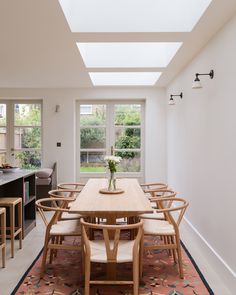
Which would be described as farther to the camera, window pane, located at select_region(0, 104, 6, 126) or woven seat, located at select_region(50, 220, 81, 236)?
window pane, located at select_region(0, 104, 6, 126)

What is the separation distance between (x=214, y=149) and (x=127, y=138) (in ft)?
12.9

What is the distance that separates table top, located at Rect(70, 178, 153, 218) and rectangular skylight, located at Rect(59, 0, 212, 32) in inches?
69.5

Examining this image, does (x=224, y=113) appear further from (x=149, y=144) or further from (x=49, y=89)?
(x=49, y=89)

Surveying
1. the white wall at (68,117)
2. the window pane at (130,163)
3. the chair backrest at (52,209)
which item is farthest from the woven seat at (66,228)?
the window pane at (130,163)

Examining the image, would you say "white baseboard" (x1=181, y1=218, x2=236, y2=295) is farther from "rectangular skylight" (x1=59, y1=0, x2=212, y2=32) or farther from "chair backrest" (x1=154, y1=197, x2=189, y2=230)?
"rectangular skylight" (x1=59, y1=0, x2=212, y2=32)

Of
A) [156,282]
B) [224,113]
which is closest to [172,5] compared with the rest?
[224,113]

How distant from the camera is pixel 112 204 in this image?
294 cm

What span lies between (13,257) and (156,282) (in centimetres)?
166

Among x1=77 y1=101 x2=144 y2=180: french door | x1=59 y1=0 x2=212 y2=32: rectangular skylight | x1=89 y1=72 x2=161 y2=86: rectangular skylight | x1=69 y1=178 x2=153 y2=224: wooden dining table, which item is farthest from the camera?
x1=77 y1=101 x2=144 y2=180: french door

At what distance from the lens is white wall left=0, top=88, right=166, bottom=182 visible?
6.93 meters

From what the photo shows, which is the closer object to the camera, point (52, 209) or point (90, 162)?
point (52, 209)

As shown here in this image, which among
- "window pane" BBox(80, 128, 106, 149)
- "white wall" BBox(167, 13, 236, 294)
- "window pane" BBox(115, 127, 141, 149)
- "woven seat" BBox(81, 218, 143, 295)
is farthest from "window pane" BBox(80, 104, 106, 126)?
"woven seat" BBox(81, 218, 143, 295)

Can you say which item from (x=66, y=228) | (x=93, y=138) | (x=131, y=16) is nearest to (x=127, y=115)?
(x=93, y=138)

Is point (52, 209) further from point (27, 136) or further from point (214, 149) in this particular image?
point (27, 136)
